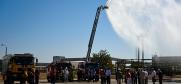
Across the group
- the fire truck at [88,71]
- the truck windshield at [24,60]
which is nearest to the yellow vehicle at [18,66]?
the truck windshield at [24,60]

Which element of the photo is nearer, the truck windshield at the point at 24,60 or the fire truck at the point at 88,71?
the truck windshield at the point at 24,60

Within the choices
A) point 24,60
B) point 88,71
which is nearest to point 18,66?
point 24,60

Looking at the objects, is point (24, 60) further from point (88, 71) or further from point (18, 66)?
point (88, 71)

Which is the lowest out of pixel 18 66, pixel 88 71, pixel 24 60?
pixel 88 71

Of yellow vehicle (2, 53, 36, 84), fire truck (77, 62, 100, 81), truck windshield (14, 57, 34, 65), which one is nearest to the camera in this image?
yellow vehicle (2, 53, 36, 84)

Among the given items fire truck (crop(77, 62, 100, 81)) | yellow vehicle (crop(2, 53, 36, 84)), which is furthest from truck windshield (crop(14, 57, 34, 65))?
fire truck (crop(77, 62, 100, 81))

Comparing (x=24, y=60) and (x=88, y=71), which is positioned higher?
(x=24, y=60)

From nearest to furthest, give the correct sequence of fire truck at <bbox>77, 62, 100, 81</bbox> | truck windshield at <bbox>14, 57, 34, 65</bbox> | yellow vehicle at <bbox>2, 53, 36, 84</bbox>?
yellow vehicle at <bbox>2, 53, 36, 84</bbox>
truck windshield at <bbox>14, 57, 34, 65</bbox>
fire truck at <bbox>77, 62, 100, 81</bbox>

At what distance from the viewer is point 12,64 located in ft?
128

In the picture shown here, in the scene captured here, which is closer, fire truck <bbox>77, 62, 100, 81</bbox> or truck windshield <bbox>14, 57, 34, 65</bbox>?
truck windshield <bbox>14, 57, 34, 65</bbox>

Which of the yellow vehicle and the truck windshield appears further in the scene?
the truck windshield

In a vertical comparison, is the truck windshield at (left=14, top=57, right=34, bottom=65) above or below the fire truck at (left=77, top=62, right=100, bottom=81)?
above

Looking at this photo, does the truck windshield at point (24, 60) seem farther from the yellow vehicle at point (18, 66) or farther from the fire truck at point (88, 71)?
the fire truck at point (88, 71)

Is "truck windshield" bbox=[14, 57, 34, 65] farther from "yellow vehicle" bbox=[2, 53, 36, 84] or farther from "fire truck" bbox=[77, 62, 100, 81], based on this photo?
"fire truck" bbox=[77, 62, 100, 81]
